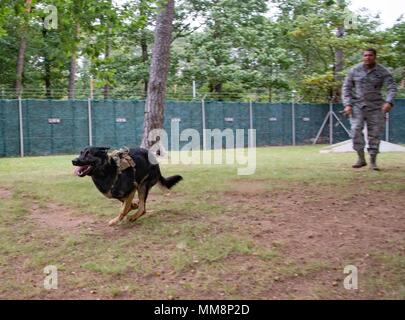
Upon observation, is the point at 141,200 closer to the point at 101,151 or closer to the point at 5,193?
the point at 101,151

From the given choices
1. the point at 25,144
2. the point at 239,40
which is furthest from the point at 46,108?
the point at 239,40

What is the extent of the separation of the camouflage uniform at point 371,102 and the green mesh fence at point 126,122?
Answer: 14.3m

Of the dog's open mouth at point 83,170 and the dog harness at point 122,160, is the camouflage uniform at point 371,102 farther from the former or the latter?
the dog's open mouth at point 83,170

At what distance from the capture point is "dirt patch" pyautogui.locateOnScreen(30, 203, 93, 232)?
593cm

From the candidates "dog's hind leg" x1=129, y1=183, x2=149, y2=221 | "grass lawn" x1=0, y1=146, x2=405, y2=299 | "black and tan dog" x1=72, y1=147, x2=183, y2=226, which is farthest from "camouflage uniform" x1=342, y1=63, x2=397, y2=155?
"dog's hind leg" x1=129, y1=183, x2=149, y2=221

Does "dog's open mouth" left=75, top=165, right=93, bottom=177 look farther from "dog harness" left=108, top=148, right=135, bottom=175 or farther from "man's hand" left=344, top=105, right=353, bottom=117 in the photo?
"man's hand" left=344, top=105, right=353, bottom=117

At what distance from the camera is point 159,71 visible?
12.6m

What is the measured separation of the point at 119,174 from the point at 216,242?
55.9 inches

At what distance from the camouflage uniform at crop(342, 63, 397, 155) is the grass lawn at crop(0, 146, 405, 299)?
4.52 ft

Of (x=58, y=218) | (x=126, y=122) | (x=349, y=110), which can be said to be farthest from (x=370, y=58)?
(x=126, y=122)

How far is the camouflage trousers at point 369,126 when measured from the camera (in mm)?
8805

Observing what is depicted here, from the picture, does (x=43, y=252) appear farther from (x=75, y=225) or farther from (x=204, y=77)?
(x=204, y=77)

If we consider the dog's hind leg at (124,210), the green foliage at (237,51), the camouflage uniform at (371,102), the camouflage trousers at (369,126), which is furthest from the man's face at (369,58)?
the green foliage at (237,51)
